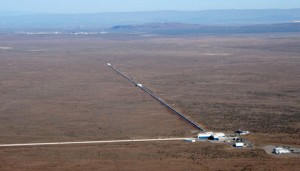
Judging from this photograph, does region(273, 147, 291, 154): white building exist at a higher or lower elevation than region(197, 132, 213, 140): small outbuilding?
lower

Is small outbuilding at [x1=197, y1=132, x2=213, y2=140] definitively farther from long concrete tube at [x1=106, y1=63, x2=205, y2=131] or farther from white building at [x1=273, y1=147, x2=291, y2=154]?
white building at [x1=273, y1=147, x2=291, y2=154]

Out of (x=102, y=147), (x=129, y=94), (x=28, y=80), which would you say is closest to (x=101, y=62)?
(x=28, y=80)

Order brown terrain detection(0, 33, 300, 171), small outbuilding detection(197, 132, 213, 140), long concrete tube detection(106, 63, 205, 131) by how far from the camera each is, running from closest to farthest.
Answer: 1. brown terrain detection(0, 33, 300, 171)
2. small outbuilding detection(197, 132, 213, 140)
3. long concrete tube detection(106, 63, 205, 131)

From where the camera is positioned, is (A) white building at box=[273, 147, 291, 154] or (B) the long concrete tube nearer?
(A) white building at box=[273, 147, 291, 154]

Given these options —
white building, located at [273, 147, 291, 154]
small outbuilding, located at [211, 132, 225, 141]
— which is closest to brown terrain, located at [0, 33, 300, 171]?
white building, located at [273, 147, 291, 154]

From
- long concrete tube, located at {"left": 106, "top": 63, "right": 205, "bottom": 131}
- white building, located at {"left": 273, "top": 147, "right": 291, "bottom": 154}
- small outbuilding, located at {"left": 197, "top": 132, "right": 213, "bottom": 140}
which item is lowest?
white building, located at {"left": 273, "top": 147, "right": 291, "bottom": 154}

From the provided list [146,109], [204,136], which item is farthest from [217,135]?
[146,109]

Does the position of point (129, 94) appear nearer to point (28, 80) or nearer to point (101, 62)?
point (28, 80)

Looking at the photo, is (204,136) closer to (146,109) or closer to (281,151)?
(281,151)
